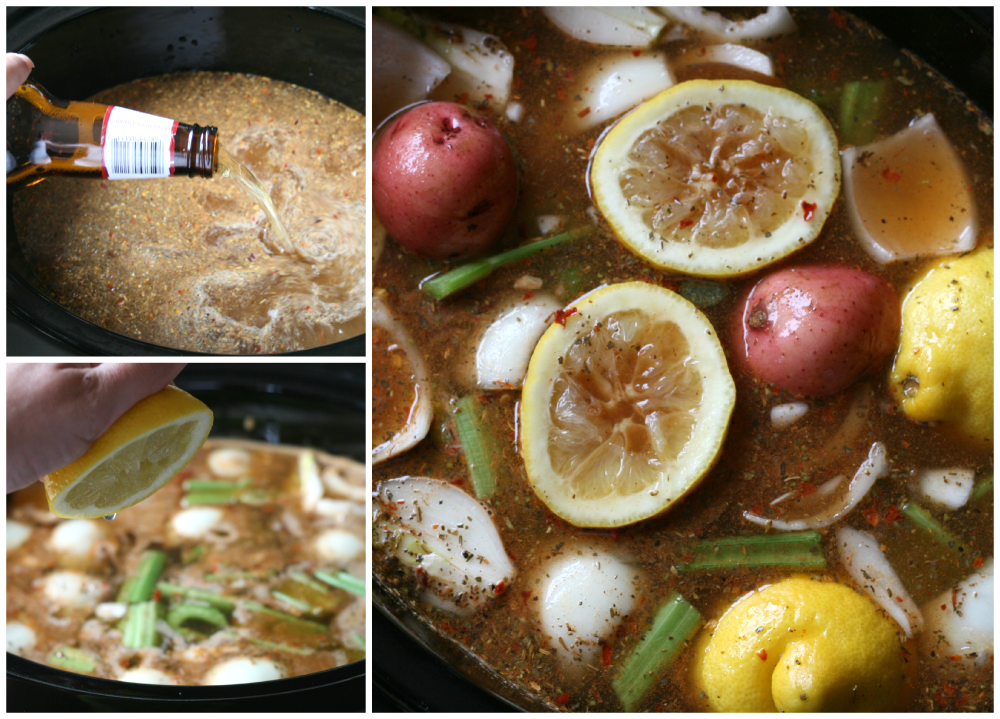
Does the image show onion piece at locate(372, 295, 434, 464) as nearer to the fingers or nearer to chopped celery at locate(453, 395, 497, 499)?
chopped celery at locate(453, 395, 497, 499)

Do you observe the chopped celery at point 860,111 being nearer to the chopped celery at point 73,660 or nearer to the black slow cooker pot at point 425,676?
the black slow cooker pot at point 425,676

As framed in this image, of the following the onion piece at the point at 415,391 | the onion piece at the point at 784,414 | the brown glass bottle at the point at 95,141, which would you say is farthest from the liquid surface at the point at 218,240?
the onion piece at the point at 784,414

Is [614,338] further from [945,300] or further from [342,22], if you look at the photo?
[342,22]

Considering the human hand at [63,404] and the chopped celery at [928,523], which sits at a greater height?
the human hand at [63,404]

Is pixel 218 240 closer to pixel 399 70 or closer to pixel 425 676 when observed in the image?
pixel 399 70

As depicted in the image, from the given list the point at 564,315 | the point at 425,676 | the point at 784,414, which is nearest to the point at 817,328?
the point at 784,414

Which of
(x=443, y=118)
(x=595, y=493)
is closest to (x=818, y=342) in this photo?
(x=595, y=493)
